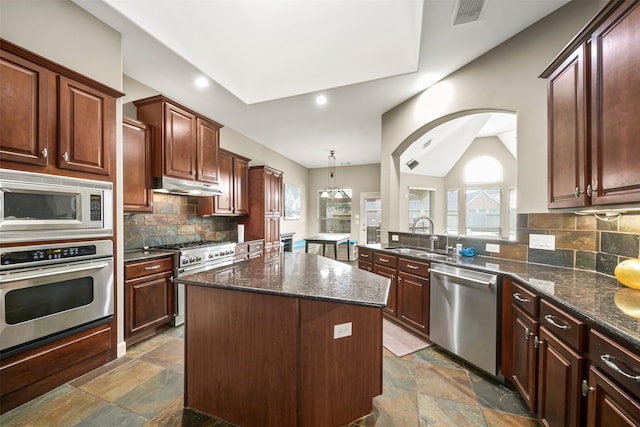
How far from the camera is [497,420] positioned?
1.64 metres

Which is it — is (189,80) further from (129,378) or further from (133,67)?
(129,378)

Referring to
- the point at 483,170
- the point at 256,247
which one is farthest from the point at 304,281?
the point at 483,170

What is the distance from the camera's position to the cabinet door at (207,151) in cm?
341

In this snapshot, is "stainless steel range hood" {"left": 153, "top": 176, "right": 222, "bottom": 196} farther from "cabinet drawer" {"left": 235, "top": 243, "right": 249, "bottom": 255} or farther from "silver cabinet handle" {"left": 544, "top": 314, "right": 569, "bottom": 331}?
"silver cabinet handle" {"left": 544, "top": 314, "right": 569, "bottom": 331}

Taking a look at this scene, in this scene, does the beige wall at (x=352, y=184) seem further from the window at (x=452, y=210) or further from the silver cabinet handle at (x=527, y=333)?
the silver cabinet handle at (x=527, y=333)

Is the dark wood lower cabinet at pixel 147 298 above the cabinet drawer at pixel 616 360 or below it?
below

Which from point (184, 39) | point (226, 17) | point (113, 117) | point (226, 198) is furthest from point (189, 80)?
point (226, 198)

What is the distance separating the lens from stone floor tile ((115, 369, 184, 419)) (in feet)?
5.68

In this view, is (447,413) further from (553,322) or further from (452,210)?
(452,210)

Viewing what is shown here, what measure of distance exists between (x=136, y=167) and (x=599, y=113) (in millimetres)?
3763

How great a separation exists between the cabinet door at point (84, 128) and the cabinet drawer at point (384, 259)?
290 cm

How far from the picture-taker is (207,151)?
139 inches

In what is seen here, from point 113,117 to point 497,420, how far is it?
3.72 meters

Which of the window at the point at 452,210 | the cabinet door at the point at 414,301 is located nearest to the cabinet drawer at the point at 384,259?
the cabinet door at the point at 414,301
